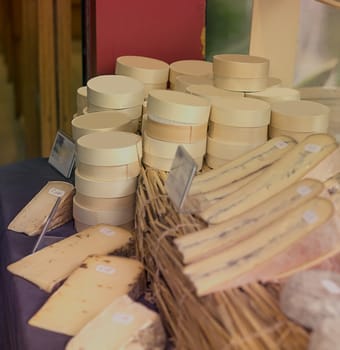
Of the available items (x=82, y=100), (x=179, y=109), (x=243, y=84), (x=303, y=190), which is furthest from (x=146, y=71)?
(x=303, y=190)

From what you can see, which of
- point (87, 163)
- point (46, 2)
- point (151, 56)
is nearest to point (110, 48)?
point (151, 56)

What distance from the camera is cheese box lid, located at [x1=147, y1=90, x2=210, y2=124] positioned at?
1.40 meters

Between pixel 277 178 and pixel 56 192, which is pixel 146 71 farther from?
pixel 277 178

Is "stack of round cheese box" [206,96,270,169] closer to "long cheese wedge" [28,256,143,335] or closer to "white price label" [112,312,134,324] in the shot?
"long cheese wedge" [28,256,143,335]

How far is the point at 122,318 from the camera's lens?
3.60 ft

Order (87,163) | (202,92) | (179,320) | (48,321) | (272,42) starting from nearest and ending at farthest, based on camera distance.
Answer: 1. (179,320)
2. (48,321)
3. (87,163)
4. (202,92)
5. (272,42)

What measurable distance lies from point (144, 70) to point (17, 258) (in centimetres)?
62

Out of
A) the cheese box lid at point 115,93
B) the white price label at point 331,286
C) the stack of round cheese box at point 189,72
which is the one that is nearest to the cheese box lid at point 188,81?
the stack of round cheese box at point 189,72

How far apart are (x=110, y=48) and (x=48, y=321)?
102 centimetres

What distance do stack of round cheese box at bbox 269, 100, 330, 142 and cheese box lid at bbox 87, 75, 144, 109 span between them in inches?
13.6

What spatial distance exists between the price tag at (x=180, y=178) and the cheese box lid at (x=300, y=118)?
14.5 inches

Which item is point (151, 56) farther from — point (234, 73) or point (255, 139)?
point (255, 139)

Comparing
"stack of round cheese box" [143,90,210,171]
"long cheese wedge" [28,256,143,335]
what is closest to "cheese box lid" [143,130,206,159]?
"stack of round cheese box" [143,90,210,171]

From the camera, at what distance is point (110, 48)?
6.51 feet
